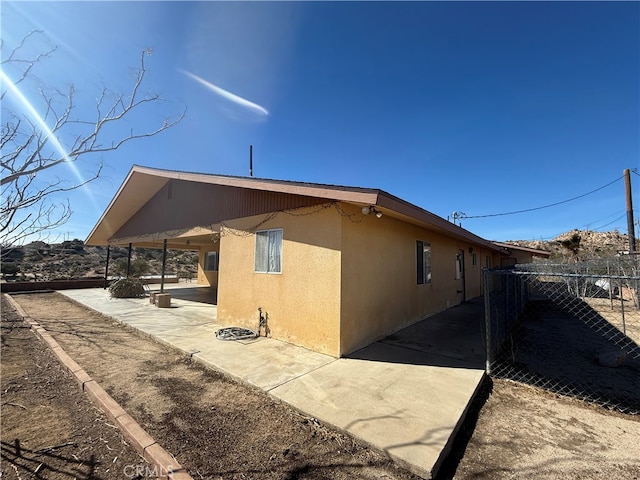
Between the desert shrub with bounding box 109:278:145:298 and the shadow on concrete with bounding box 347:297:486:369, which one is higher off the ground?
the desert shrub with bounding box 109:278:145:298

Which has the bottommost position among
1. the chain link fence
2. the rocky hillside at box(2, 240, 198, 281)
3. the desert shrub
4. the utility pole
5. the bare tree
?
the chain link fence

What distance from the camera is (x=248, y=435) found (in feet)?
9.16

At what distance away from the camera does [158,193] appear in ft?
35.2

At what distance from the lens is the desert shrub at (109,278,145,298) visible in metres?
12.9

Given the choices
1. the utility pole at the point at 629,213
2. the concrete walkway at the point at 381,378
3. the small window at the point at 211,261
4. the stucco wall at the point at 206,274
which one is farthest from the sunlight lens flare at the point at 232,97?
the utility pole at the point at 629,213

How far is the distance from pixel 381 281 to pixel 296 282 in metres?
1.79

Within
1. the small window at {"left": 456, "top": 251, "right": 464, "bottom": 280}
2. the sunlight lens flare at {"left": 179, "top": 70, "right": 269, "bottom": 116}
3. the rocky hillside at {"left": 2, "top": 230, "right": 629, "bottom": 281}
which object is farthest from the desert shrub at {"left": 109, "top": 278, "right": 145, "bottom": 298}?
the small window at {"left": 456, "top": 251, "right": 464, "bottom": 280}

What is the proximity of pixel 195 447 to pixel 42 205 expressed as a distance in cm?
262

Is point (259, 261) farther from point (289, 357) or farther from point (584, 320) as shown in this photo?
point (584, 320)

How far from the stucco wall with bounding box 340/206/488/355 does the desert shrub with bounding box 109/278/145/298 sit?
478 inches

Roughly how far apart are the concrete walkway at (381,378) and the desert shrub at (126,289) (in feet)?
23.3

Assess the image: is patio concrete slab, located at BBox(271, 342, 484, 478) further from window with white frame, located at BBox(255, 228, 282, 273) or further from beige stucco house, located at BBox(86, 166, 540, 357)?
window with white frame, located at BBox(255, 228, 282, 273)

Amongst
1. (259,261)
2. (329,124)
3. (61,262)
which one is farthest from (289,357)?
(61,262)
